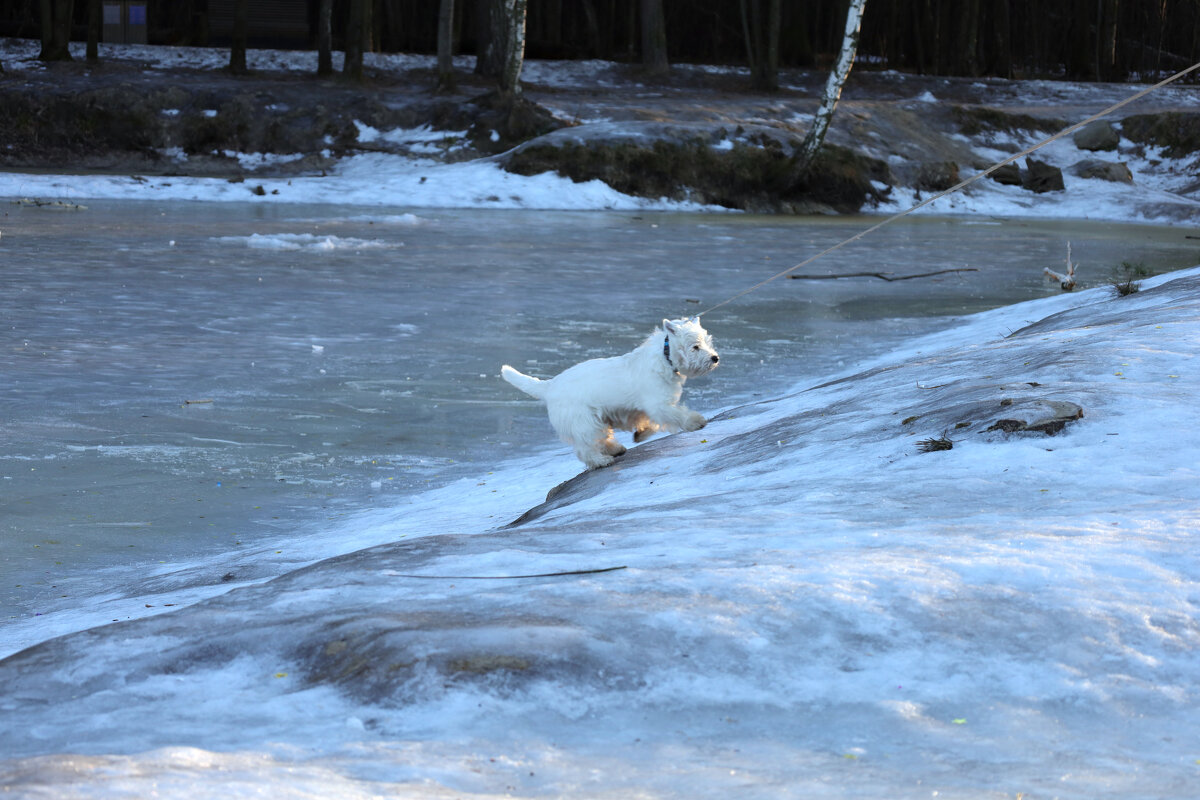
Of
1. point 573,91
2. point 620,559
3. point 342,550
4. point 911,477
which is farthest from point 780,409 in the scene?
point 573,91

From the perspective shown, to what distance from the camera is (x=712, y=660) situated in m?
3.39

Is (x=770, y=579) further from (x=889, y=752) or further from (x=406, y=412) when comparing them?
(x=406, y=412)

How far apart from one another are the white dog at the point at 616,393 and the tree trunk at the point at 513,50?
25162 millimetres

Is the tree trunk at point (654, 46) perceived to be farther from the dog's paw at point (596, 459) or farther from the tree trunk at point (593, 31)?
the dog's paw at point (596, 459)

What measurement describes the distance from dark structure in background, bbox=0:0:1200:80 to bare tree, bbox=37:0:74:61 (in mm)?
7730

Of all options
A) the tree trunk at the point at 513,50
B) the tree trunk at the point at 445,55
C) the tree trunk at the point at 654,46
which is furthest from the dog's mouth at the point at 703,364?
the tree trunk at the point at 654,46

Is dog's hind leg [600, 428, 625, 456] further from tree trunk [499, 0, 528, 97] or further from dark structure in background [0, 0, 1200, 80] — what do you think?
dark structure in background [0, 0, 1200, 80]

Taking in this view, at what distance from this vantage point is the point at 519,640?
3.35 m

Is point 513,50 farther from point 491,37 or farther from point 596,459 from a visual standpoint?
point 596,459

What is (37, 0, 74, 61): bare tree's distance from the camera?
116 ft

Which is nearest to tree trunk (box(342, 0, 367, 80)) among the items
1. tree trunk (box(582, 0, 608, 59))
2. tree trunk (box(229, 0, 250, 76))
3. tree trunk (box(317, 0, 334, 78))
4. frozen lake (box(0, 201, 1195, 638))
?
tree trunk (box(317, 0, 334, 78))

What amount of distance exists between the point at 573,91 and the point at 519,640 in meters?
35.9

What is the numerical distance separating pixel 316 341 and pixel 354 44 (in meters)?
25.4

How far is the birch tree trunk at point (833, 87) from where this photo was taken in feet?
81.5
